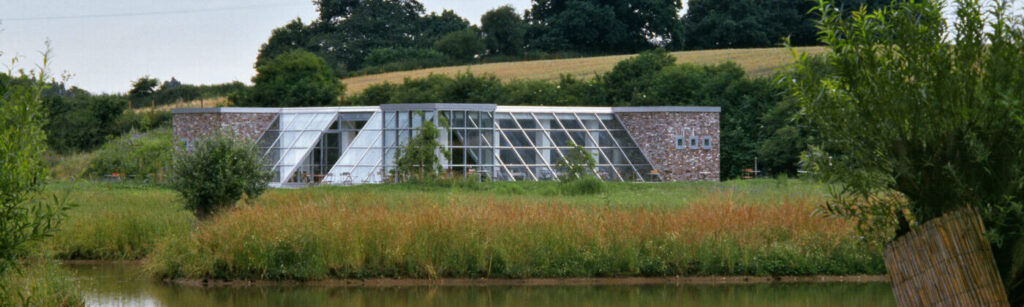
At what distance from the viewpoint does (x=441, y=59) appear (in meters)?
62.3

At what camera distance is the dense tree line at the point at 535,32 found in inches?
2431

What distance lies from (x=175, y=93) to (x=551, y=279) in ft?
162

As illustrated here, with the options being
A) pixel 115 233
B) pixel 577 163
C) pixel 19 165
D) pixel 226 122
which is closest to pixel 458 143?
pixel 577 163

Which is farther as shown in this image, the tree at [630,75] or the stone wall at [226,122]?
the tree at [630,75]

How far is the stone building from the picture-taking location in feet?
104

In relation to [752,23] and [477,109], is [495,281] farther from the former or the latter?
[752,23]

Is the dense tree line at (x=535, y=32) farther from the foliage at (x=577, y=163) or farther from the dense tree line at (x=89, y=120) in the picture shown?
the foliage at (x=577, y=163)

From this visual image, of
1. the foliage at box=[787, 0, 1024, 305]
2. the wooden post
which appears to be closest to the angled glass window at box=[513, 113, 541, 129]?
the foliage at box=[787, 0, 1024, 305]

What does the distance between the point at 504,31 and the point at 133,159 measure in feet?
117

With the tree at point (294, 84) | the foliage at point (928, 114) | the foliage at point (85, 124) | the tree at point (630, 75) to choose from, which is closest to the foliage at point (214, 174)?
the foliage at point (928, 114)

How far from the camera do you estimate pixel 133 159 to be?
1378 inches

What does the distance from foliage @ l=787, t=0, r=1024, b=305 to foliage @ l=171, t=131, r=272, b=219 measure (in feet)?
40.9

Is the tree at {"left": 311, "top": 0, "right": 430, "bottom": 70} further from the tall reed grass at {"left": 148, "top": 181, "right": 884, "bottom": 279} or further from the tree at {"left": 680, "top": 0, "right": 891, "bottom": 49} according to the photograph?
the tall reed grass at {"left": 148, "top": 181, "right": 884, "bottom": 279}

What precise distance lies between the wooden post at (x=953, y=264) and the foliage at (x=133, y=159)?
28.4m
